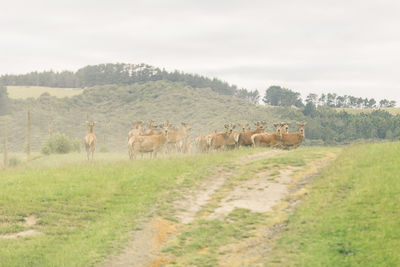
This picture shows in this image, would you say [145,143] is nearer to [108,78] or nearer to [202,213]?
[202,213]

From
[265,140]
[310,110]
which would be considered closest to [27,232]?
[265,140]

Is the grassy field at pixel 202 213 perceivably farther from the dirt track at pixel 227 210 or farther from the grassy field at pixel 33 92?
the grassy field at pixel 33 92

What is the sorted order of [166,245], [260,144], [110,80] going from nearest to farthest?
[166,245] → [260,144] → [110,80]

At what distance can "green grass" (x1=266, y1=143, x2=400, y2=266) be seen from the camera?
1196 centimetres

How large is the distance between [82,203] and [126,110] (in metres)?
100.0

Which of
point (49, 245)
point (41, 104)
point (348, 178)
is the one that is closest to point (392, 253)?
point (348, 178)

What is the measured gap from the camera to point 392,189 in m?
16.1

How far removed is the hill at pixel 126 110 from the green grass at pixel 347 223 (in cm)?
7061

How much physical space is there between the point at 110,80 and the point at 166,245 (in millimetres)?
141879

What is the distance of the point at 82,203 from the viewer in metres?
17.9

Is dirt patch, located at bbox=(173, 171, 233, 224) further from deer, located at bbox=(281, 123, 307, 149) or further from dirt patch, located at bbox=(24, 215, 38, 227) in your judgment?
deer, located at bbox=(281, 123, 307, 149)

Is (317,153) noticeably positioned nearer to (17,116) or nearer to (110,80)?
(17,116)

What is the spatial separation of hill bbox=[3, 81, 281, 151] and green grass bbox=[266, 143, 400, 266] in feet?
232

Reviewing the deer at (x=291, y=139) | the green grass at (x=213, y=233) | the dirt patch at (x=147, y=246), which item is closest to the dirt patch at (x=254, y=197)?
the green grass at (x=213, y=233)
